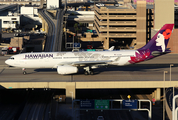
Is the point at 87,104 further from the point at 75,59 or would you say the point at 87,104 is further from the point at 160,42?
the point at 160,42

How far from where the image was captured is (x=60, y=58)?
61969 mm

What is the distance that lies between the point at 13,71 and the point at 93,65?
845 inches

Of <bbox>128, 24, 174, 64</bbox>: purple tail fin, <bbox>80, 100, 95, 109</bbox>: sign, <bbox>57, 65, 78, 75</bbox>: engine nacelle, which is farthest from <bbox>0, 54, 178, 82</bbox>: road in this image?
<bbox>80, 100, 95, 109</bbox>: sign

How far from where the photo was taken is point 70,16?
627ft

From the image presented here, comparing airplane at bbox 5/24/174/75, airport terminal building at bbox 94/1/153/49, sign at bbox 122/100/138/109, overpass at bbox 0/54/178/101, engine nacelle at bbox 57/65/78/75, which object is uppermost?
airport terminal building at bbox 94/1/153/49

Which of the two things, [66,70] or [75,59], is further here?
[75,59]

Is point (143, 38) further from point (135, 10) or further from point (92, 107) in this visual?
point (92, 107)

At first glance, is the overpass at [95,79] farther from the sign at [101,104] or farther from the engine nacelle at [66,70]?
the sign at [101,104]

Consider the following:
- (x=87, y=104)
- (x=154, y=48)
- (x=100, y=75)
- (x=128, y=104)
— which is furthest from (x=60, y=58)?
(x=154, y=48)

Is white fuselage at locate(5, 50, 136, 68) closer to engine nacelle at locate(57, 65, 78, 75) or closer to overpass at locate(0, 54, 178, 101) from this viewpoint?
engine nacelle at locate(57, 65, 78, 75)

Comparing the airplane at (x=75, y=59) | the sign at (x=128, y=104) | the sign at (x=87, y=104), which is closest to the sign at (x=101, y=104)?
the sign at (x=87, y=104)

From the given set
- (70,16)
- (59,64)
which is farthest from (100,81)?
(70,16)

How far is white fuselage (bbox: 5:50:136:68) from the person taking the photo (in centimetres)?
6175

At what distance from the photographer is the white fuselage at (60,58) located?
61.8 metres
